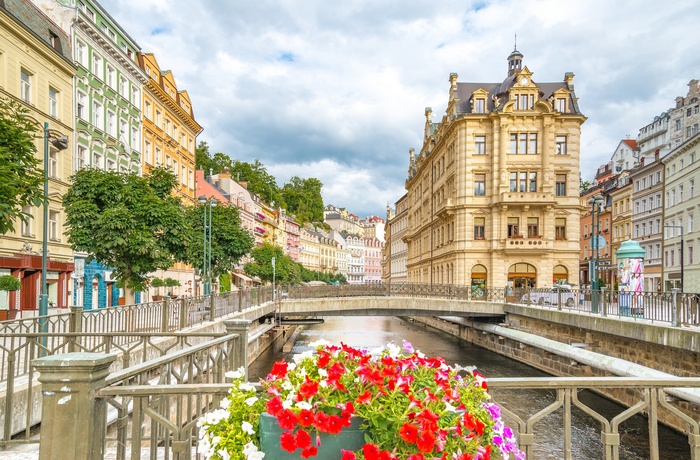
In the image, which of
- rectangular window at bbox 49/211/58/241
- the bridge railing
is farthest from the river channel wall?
rectangular window at bbox 49/211/58/241

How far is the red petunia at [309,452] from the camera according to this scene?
285cm

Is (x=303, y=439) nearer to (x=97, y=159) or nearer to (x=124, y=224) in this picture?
(x=124, y=224)

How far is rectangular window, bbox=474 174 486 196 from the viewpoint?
136ft

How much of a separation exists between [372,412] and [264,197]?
101 metres

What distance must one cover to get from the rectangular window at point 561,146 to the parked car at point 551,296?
1508 cm

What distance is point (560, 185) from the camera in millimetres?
41156

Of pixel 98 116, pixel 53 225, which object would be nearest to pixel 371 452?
pixel 53 225

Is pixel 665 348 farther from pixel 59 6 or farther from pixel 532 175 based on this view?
pixel 59 6

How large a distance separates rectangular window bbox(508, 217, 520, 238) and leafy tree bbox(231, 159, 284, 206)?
2254 inches

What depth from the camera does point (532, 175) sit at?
40531 mm

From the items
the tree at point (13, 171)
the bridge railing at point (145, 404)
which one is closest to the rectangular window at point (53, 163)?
the tree at point (13, 171)

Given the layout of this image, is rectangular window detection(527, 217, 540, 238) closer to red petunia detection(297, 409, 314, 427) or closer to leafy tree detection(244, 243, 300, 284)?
leafy tree detection(244, 243, 300, 284)

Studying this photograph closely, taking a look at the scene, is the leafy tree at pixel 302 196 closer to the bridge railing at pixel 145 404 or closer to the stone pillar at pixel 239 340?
the stone pillar at pixel 239 340

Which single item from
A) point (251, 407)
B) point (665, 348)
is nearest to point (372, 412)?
point (251, 407)
